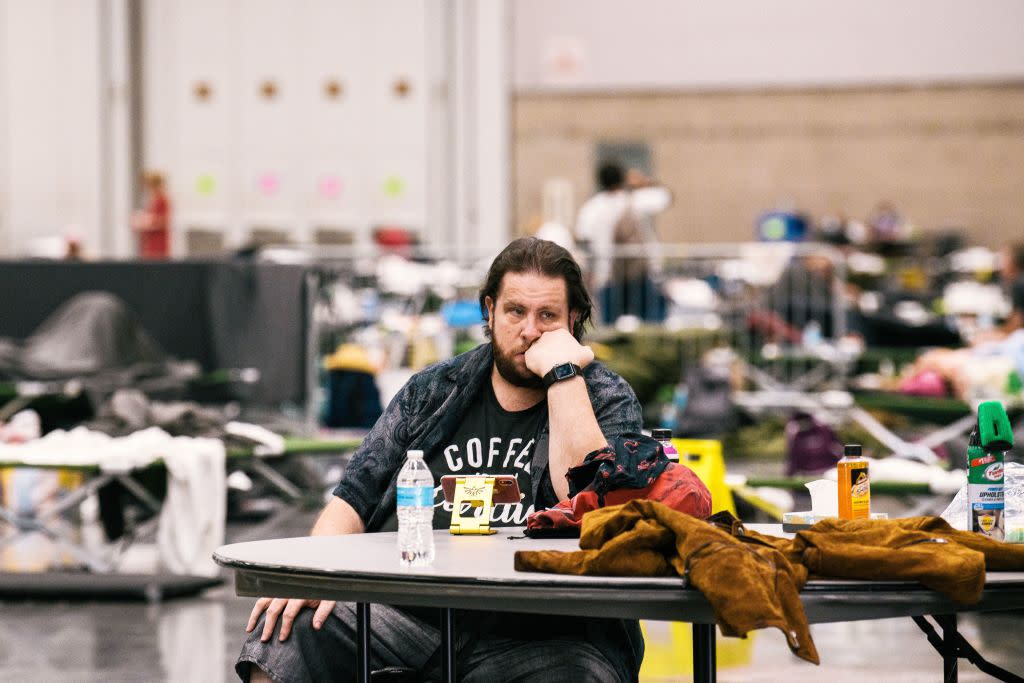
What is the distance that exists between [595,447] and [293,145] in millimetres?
15485

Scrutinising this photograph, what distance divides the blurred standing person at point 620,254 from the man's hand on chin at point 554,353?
9.62 meters

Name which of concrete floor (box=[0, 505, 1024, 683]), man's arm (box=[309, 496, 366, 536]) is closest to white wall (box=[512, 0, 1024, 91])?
concrete floor (box=[0, 505, 1024, 683])

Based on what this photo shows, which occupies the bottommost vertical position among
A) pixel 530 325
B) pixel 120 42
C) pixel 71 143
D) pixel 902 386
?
pixel 902 386

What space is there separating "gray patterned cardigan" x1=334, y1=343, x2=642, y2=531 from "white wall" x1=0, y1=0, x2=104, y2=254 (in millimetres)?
13198

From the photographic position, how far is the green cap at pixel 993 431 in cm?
296

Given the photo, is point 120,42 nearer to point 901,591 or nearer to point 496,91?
point 496,91

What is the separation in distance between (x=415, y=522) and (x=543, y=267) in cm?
79

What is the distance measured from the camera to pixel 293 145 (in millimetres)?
Result: 18172

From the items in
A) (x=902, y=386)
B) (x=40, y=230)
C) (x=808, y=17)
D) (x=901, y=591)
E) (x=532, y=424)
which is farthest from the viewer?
(x=808, y=17)

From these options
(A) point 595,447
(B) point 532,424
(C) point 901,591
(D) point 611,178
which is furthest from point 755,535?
(D) point 611,178

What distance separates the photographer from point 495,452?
333cm

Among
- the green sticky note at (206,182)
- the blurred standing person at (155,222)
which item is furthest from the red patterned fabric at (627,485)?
the green sticky note at (206,182)

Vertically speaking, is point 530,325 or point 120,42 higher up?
point 120,42

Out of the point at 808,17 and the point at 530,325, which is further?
the point at 808,17
